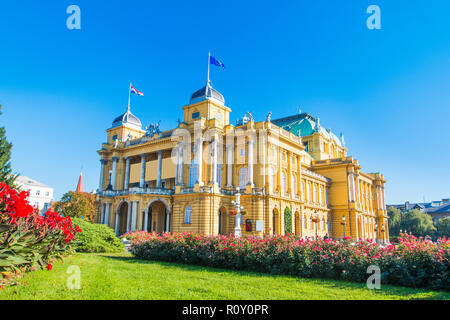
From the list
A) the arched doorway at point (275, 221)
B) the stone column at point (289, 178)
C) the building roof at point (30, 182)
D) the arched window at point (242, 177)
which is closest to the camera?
the arched doorway at point (275, 221)

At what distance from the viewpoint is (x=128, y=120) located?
58406mm

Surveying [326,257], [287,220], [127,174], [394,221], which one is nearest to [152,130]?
[127,174]

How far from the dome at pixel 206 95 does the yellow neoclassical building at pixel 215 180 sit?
141 millimetres

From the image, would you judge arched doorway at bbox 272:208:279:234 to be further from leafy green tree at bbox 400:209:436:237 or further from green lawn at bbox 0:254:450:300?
leafy green tree at bbox 400:209:436:237

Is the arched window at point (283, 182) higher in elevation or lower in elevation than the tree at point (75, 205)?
higher

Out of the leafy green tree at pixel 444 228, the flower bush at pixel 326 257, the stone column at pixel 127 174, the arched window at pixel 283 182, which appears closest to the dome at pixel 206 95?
the arched window at pixel 283 182

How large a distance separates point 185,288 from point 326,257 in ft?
21.1

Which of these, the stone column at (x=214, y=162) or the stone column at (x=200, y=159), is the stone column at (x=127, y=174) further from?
the stone column at (x=214, y=162)

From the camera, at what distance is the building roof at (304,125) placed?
66.6 meters

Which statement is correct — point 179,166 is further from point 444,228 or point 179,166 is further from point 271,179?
point 444,228

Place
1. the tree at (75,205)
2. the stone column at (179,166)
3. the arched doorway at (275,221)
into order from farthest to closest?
the tree at (75,205)
the stone column at (179,166)
the arched doorway at (275,221)

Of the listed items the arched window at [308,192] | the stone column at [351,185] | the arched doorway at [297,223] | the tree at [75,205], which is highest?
the stone column at [351,185]

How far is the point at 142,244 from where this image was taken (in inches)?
811
